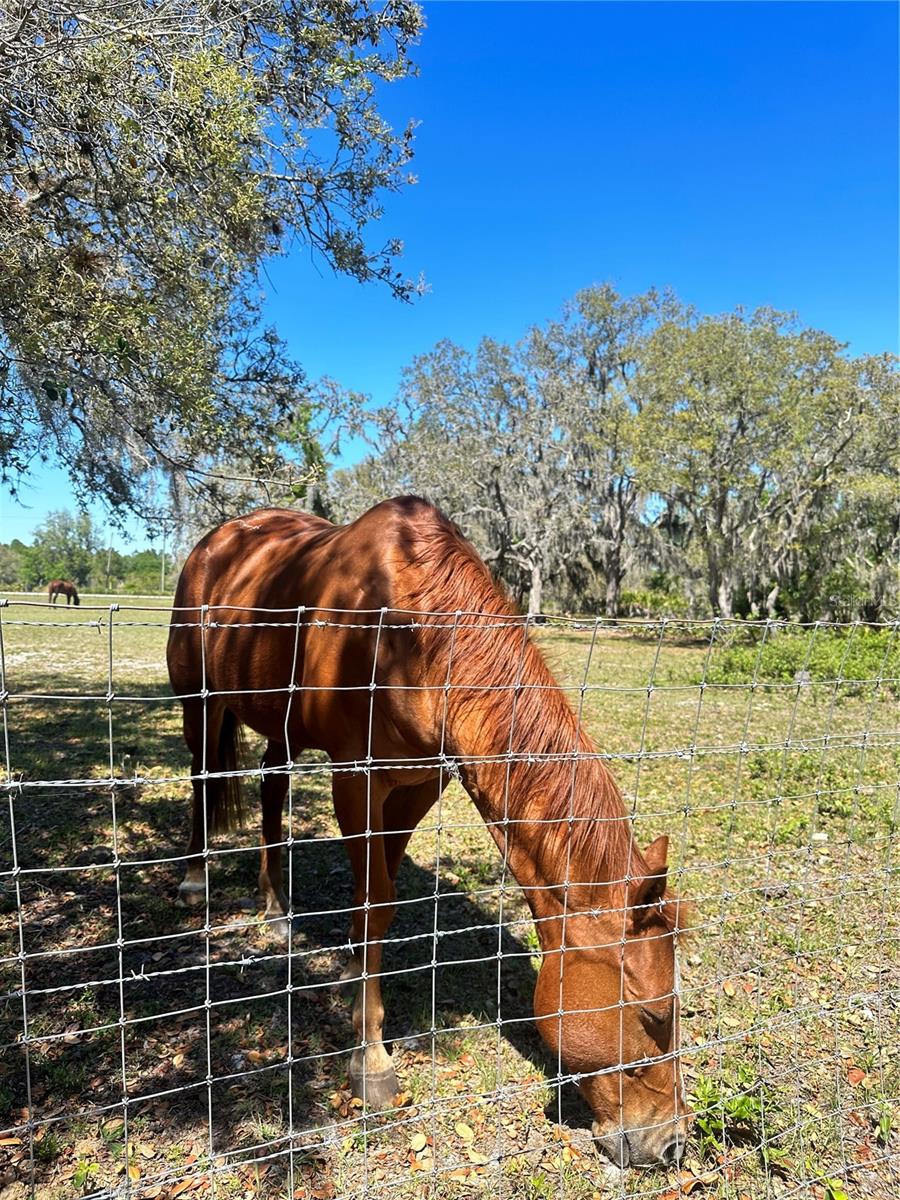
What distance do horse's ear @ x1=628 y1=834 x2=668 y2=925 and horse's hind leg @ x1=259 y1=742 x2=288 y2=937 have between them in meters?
2.07

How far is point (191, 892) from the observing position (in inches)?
149

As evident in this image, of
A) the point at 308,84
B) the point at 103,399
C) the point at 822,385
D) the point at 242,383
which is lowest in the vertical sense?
the point at 103,399

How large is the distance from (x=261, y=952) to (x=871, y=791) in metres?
4.83

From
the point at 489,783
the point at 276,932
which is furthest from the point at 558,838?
the point at 276,932

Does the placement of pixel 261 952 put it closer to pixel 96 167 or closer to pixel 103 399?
pixel 103 399

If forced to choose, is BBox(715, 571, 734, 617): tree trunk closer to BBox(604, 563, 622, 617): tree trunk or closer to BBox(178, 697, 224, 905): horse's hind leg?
BBox(604, 563, 622, 617): tree trunk

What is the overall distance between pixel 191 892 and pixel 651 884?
2.83 meters

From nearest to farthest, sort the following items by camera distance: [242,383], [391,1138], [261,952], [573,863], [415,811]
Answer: [573,863] → [391,1138] → [415,811] → [261,952] → [242,383]

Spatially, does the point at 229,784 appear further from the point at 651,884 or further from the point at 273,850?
the point at 651,884

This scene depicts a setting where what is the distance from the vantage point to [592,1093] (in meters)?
2.11

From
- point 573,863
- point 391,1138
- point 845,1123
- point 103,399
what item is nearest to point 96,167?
point 103,399

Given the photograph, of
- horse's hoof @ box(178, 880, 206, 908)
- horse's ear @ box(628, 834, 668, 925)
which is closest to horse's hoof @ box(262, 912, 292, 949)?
horse's hoof @ box(178, 880, 206, 908)

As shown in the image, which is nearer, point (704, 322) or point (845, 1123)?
point (845, 1123)

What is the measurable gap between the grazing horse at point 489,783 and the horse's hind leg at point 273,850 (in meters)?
0.86
